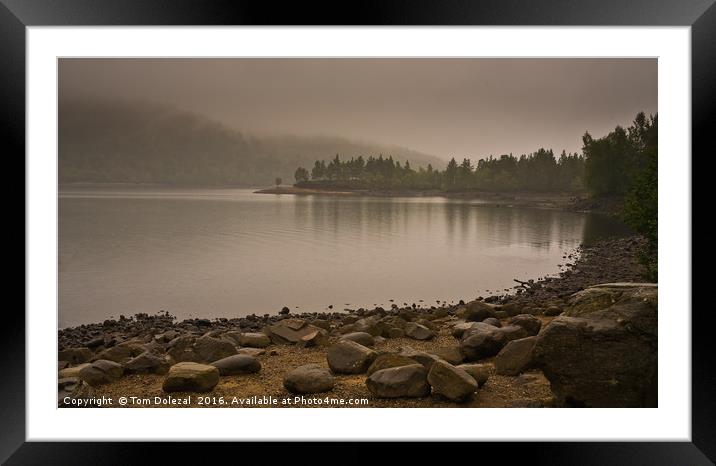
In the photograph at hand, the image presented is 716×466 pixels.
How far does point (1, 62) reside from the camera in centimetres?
370

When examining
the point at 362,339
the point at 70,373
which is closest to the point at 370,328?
the point at 362,339

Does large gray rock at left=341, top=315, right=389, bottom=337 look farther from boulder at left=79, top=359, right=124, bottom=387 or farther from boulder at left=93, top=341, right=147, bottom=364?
boulder at left=79, top=359, right=124, bottom=387

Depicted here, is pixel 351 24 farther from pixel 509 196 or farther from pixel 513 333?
pixel 509 196

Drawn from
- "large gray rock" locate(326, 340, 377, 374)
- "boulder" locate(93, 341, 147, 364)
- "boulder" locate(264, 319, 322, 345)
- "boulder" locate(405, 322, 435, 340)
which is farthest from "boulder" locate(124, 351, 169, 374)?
Result: "boulder" locate(405, 322, 435, 340)

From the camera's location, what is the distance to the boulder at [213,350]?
5441 millimetres

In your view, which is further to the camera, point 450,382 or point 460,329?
point 460,329

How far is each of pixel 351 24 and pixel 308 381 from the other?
9.21 feet

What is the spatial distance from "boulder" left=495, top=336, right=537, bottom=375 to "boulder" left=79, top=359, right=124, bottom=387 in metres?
3.44

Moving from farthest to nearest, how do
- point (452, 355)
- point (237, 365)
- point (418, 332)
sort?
point (418, 332) < point (452, 355) < point (237, 365)

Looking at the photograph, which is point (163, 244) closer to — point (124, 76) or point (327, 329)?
point (124, 76)

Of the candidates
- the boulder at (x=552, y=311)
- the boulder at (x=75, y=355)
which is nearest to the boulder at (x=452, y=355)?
the boulder at (x=552, y=311)

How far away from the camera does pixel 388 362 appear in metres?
4.66

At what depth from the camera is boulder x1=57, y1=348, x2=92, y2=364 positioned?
5.99 metres

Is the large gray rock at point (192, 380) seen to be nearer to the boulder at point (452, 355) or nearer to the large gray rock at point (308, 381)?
the large gray rock at point (308, 381)
